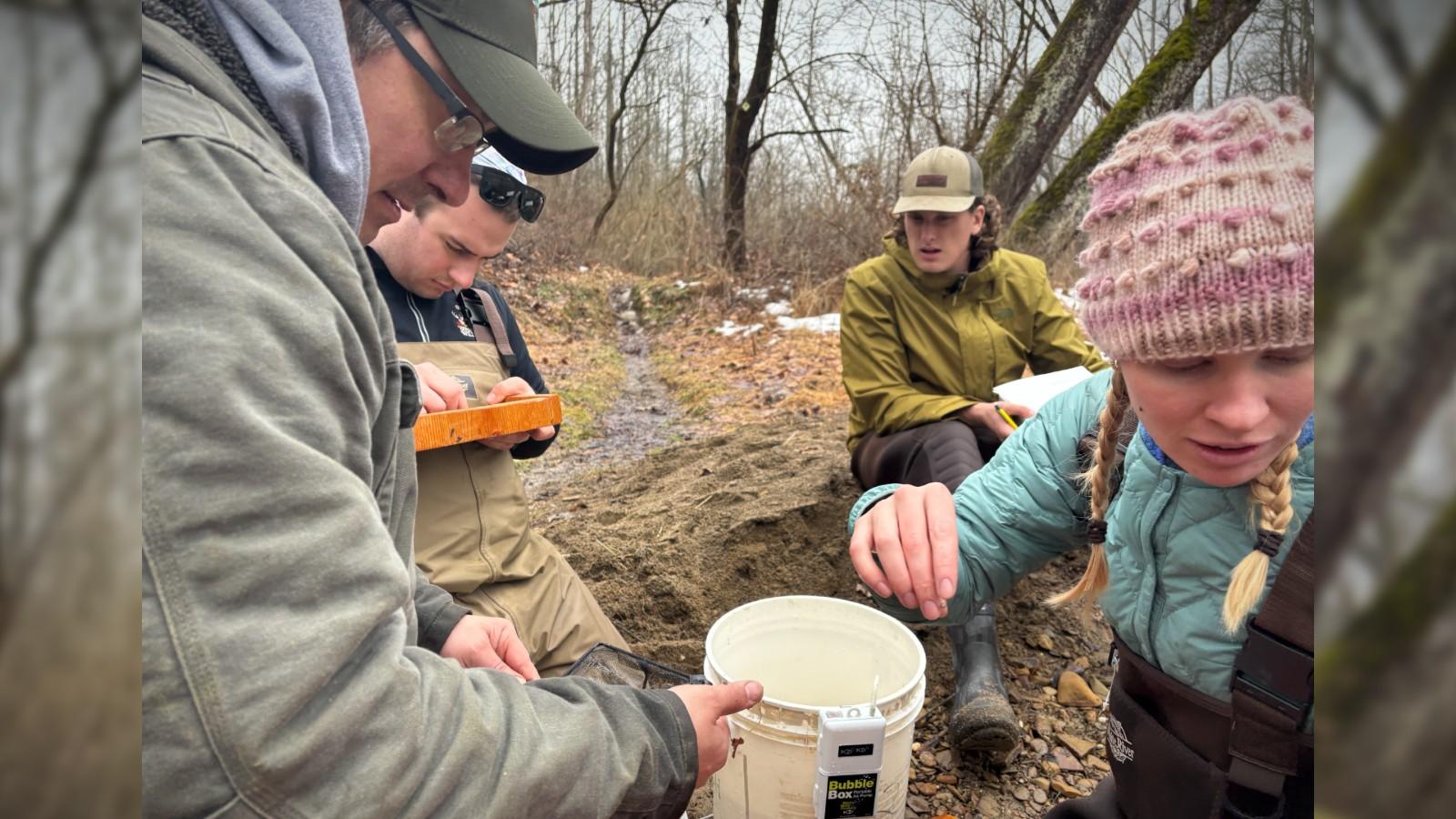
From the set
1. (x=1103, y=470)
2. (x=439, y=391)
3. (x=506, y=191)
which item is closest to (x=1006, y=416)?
(x=1103, y=470)

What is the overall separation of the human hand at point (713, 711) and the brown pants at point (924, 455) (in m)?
1.68

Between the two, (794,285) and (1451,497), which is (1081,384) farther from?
(794,285)

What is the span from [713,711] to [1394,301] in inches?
44.9

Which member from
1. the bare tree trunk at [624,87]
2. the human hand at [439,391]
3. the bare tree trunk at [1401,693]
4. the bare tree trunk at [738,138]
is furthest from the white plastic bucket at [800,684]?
the bare tree trunk at [738,138]

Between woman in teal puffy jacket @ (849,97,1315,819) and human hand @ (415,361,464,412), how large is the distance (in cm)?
105

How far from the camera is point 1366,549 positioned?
0.24 m

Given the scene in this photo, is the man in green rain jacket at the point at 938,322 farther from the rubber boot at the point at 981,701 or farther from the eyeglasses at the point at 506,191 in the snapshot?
the eyeglasses at the point at 506,191

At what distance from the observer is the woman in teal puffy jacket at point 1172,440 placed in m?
0.92

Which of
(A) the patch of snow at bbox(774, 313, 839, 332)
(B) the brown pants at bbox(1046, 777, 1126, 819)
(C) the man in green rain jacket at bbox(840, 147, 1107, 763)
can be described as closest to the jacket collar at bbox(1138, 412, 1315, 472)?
(B) the brown pants at bbox(1046, 777, 1126, 819)

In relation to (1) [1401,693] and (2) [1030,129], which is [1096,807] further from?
(2) [1030,129]

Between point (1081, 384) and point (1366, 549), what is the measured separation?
1587mm

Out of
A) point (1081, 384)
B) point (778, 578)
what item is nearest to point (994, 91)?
point (778, 578)

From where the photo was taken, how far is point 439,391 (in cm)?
208

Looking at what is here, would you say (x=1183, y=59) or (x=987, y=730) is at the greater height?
(x=1183, y=59)
